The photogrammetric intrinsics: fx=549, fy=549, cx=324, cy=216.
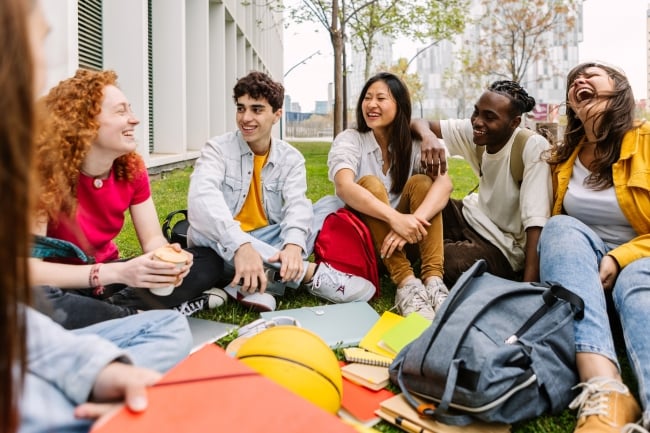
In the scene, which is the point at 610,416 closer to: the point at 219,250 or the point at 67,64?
the point at 219,250

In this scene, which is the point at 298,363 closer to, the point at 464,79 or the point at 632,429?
the point at 632,429

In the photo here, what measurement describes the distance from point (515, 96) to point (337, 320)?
6.26ft

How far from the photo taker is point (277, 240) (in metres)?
3.76

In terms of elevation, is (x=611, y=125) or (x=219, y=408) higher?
(x=611, y=125)

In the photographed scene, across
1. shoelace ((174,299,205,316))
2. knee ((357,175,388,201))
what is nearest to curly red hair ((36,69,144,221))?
shoelace ((174,299,205,316))

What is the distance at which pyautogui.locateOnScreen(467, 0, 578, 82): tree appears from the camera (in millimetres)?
24406

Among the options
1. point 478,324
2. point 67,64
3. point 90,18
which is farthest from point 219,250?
point 90,18

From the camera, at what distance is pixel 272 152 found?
3861 millimetres

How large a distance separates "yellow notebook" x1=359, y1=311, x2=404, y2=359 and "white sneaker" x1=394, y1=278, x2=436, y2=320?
0.88ft

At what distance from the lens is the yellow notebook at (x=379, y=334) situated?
2.71m

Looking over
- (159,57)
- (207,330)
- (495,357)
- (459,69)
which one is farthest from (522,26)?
(495,357)

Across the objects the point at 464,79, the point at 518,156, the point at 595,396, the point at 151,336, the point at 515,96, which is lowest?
the point at 595,396

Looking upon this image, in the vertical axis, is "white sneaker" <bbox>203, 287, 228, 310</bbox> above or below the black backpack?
below

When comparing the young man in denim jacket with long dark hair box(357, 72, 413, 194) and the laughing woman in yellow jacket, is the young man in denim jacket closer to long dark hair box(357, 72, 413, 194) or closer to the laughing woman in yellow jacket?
long dark hair box(357, 72, 413, 194)
